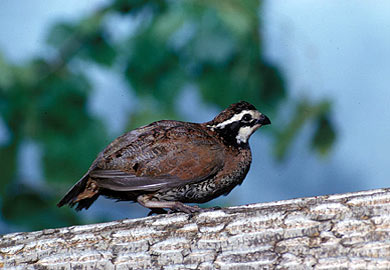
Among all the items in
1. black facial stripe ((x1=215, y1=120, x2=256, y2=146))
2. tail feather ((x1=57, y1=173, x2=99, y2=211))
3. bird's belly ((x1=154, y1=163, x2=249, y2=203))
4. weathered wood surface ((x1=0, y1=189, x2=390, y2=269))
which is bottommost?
weathered wood surface ((x1=0, y1=189, x2=390, y2=269))

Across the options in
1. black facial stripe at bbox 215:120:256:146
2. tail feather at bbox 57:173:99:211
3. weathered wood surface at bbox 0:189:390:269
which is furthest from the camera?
black facial stripe at bbox 215:120:256:146

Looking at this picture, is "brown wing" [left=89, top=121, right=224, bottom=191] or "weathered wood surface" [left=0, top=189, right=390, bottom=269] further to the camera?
"brown wing" [left=89, top=121, right=224, bottom=191]

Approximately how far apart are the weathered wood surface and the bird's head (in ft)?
1.54

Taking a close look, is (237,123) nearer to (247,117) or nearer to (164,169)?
(247,117)

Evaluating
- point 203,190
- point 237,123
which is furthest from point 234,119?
point 203,190

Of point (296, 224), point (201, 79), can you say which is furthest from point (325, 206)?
point (201, 79)

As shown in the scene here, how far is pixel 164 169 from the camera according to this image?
5.09ft

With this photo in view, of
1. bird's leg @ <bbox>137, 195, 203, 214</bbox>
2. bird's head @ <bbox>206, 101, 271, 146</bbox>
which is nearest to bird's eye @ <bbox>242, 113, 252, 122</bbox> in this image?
bird's head @ <bbox>206, 101, 271, 146</bbox>

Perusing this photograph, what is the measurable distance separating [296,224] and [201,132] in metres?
0.54

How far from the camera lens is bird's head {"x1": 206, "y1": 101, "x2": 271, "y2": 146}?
171cm

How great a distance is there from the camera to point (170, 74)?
287 cm

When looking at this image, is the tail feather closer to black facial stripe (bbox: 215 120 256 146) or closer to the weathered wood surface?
the weathered wood surface

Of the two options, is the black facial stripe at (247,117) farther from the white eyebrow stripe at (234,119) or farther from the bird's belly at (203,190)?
the bird's belly at (203,190)

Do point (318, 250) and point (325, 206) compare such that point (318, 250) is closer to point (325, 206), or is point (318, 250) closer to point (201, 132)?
point (325, 206)
